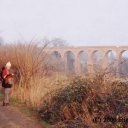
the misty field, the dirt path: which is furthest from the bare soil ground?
the misty field

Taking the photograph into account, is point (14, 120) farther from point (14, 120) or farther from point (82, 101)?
point (82, 101)

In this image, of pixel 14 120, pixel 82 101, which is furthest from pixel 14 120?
pixel 82 101

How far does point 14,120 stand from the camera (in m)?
10.6

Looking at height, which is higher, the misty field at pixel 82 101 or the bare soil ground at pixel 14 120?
the misty field at pixel 82 101

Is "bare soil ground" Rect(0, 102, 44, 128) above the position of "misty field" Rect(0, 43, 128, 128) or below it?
below

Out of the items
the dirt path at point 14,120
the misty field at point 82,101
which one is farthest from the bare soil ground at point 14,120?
the misty field at point 82,101

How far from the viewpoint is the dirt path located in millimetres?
10078

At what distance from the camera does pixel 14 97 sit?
14102 mm

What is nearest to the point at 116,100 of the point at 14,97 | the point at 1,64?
the point at 14,97

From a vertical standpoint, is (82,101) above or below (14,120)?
above

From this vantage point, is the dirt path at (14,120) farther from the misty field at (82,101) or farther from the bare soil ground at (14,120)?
the misty field at (82,101)

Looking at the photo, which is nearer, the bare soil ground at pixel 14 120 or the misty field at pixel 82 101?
the misty field at pixel 82 101

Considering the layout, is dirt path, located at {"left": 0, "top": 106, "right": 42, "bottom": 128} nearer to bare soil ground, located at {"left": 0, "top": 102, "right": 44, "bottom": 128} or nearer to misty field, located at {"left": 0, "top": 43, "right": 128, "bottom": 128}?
bare soil ground, located at {"left": 0, "top": 102, "right": 44, "bottom": 128}

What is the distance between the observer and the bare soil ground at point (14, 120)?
10084 mm
